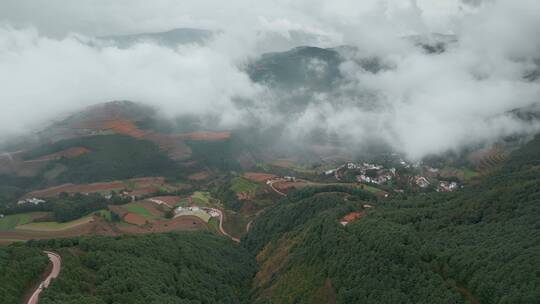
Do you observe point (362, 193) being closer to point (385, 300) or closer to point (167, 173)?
point (385, 300)

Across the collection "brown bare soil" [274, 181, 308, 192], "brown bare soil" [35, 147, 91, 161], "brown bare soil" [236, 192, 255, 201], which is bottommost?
"brown bare soil" [236, 192, 255, 201]

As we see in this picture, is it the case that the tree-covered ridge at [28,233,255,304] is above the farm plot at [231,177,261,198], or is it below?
above

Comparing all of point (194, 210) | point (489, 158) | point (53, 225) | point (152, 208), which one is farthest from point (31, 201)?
point (489, 158)

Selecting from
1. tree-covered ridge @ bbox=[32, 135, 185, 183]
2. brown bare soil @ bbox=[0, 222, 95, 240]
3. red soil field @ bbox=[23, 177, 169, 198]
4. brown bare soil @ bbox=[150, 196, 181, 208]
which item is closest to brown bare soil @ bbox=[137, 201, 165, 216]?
brown bare soil @ bbox=[150, 196, 181, 208]

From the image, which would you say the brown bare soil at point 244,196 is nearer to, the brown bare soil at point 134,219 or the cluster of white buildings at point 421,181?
the brown bare soil at point 134,219

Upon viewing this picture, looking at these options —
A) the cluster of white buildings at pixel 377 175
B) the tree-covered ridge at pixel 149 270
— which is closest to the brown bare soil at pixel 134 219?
the tree-covered ridge at pixel 149 270

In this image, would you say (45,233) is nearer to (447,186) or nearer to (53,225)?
(53,225)

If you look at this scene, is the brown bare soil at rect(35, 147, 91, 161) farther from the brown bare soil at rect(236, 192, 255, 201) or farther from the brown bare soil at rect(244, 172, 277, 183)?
the brown bare soil at rect(236, 192, 255, 201)
